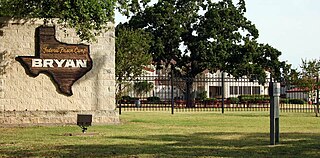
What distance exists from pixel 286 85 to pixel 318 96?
2.87 meters

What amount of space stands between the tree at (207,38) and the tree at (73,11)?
2521 centimetres

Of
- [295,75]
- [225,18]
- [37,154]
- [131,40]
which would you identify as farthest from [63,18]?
[225,18]

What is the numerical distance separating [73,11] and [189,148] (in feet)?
22.2

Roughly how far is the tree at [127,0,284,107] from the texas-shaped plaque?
77.8ft

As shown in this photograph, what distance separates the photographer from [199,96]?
188 feet

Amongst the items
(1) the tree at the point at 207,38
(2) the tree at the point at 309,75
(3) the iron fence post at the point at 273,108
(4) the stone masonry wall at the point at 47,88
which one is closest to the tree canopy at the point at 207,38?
(1) the tree at the point at 207,38

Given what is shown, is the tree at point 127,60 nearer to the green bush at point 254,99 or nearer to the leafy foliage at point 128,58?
the leafy foliage at point 128,58

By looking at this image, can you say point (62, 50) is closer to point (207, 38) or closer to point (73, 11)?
point (73, 11)

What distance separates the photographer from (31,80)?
66.5 feet

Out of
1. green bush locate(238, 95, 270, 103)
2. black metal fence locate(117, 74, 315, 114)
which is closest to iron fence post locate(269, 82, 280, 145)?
black metal fence locate(117, 74, 315, 114)

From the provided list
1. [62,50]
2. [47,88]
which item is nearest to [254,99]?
[62,50]

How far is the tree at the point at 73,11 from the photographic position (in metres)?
17.2

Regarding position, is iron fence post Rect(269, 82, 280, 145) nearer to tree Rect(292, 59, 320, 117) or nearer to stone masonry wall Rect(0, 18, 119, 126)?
stone masonry wall Rect(0, 18, 119, 126)

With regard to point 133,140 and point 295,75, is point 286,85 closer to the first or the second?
point 295,75
